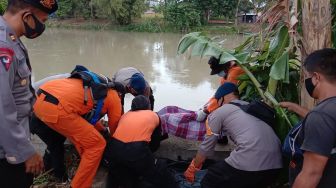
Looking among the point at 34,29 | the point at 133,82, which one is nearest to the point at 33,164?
the point at 34,29

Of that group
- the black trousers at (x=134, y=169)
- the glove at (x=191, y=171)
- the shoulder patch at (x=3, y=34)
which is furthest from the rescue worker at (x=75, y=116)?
the shoulder patch at (x=3, y=34)

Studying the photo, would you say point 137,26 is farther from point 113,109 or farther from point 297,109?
point 297,109

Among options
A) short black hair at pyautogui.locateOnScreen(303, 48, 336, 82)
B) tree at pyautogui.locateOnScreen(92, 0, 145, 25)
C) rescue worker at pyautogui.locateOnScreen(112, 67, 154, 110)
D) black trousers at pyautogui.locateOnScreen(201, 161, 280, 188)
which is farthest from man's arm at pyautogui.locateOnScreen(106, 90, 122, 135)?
tree at pyautogui.locateOnScreen(92, 0, 145, 25)

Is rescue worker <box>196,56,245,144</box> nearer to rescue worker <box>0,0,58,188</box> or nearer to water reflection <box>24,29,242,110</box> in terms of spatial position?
rescue worker <box>0,0,58,188</box>

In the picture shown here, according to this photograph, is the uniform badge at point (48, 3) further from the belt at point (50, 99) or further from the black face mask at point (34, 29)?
the belt at point (50, 99)

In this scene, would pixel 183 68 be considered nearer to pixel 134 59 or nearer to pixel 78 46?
pixel 134 59

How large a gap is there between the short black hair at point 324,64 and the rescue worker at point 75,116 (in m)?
1.59

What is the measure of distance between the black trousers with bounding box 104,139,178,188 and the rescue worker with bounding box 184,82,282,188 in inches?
15.3

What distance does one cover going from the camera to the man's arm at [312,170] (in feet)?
6.00

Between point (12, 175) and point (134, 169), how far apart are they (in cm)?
123

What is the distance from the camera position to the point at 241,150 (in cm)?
269

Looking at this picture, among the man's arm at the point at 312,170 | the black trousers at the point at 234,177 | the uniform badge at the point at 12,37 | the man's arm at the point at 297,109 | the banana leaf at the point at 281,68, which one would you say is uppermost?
the uniform badge at the point at 12,37

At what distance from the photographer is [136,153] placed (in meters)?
2.93

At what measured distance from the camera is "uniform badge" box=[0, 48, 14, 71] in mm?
1738
